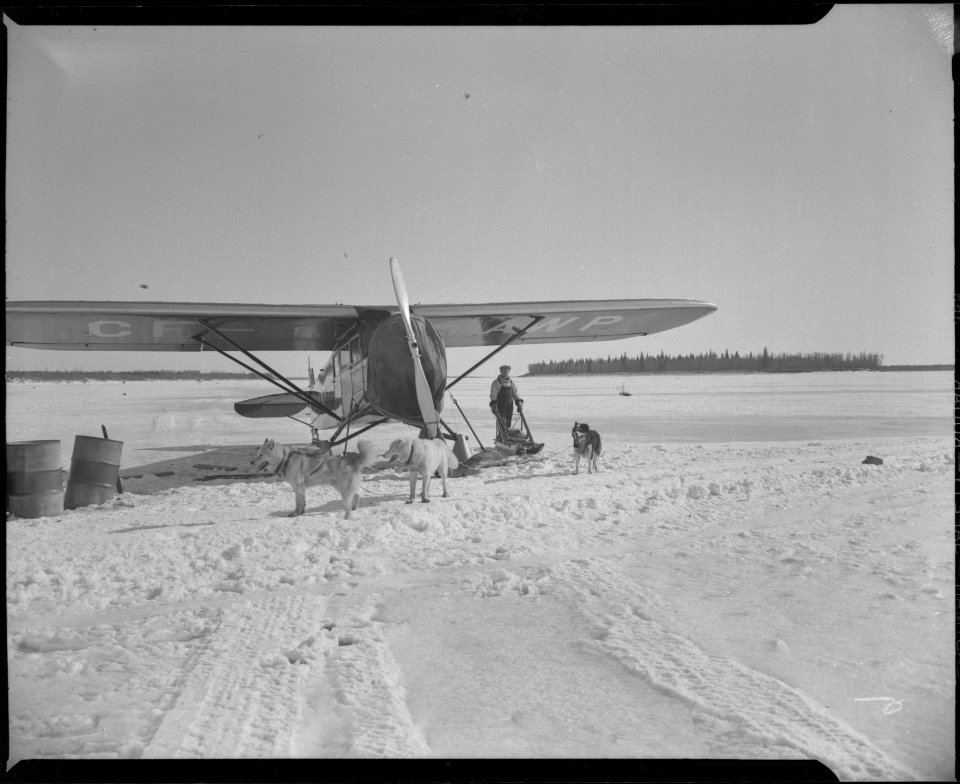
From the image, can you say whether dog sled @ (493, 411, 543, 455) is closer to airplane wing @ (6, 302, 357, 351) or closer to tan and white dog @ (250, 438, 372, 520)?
airplane wing @ (6, 302, 357, 351)

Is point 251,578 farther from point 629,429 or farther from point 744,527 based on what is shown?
point 629,429

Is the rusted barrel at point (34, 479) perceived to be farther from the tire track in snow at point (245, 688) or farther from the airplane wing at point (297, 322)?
the tire track in snow at point (245, 688)

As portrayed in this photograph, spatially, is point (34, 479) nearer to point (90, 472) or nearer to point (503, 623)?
point (90, 472)

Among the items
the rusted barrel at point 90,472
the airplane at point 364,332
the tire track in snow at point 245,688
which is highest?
the airplane at point 364,332

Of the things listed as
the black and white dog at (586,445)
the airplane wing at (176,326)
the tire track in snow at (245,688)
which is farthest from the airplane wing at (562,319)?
the tire track in snow at (245,688)

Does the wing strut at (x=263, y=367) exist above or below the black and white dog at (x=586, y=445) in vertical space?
above

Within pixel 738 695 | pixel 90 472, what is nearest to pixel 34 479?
pixel 90 472
